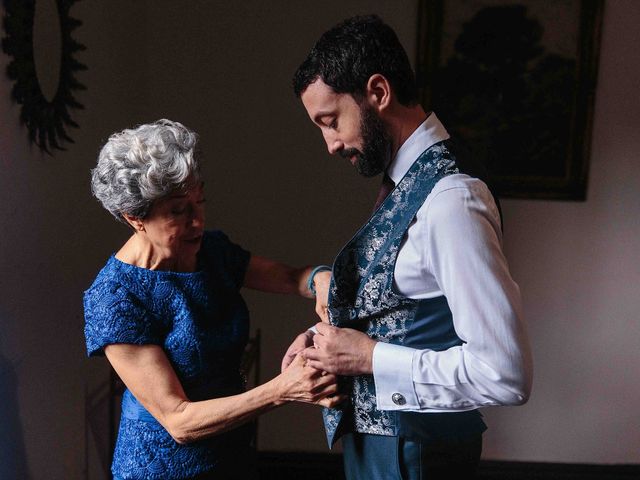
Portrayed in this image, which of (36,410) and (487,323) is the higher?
(487,323)

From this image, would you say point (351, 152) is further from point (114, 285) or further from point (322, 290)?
point (114, 285)

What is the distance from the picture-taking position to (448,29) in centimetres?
256

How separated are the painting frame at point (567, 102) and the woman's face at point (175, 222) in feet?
4.70

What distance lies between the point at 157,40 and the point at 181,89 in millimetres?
224

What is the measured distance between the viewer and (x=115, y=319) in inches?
49.4

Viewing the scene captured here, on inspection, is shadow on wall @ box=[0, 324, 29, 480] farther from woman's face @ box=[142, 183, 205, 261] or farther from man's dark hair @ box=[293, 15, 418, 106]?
man's dark hair @ box=[293, 15, 418, 106]

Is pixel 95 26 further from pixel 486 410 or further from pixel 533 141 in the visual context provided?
pixel 486 410

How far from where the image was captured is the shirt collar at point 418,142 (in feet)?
3.88

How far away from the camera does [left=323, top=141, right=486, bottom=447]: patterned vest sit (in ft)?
3.71

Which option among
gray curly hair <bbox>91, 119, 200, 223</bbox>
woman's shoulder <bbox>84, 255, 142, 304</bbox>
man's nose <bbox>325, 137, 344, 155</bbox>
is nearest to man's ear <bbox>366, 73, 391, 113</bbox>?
man's nose <bbox>325, 137, 344, 155</bbox>

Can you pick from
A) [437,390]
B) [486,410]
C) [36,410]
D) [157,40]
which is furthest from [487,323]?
[157,40]

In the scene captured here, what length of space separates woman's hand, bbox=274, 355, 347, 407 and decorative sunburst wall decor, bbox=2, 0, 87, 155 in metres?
0.97

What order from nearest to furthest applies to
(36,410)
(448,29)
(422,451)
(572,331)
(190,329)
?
(422,451)
(190,329)
(36,410)
(448,29)
(572,331)

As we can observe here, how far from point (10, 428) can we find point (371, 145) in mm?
1151
